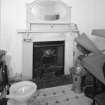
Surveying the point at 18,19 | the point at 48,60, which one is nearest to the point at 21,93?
the point at 48,60

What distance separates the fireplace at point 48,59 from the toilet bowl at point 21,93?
998 millimetres

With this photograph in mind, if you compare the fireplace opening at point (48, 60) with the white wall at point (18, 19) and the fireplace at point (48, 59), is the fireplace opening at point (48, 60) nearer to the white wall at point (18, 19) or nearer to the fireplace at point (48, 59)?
the fireplace at point (48, 59)

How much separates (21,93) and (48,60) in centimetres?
139

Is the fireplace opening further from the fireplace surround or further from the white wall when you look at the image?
the white wall

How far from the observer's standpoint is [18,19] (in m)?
2.56

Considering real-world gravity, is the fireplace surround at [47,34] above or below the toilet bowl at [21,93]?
above

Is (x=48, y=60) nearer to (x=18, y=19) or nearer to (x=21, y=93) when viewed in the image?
(x=18, y=19)

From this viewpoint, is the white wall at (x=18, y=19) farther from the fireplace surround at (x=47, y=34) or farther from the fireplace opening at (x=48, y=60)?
the fireplace opening at (x=48, y=60)

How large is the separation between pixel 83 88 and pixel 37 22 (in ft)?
5.25

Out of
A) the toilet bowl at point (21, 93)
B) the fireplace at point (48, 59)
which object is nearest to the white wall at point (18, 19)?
the fireplace at point (48, 59)

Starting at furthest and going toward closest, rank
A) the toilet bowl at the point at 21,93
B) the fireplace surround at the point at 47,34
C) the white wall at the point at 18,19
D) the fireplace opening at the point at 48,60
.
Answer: the fireplace opening at the point at 48,60, the fireplace surround at the point at 47,34, the white wall at the point at 18,19, the toilet bowl at the point at 21,93

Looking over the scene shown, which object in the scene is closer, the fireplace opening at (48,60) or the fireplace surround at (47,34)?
the fireplace surround at (47,34)

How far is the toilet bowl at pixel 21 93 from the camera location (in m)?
1.64

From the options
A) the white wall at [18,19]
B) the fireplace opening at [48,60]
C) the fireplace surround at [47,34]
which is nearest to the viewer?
the white wall at [18,19]
